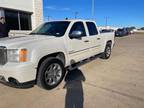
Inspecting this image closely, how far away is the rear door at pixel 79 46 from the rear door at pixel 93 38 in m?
0.34

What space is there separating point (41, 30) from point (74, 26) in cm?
118

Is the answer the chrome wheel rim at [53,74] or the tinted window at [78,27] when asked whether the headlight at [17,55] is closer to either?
the chrome wheel rim at [53,74]

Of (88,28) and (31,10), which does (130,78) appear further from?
(31,10)

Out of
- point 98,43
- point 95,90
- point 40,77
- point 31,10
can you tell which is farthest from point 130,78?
point 31,10

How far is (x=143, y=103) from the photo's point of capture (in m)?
3.77

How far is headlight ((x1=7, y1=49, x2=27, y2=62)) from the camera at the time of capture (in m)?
3.82

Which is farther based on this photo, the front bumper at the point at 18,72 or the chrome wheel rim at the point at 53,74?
the chrome wheel rim at the point at 53,74

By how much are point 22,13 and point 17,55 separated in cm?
908

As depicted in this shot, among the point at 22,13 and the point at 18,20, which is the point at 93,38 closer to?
the point at 18,20

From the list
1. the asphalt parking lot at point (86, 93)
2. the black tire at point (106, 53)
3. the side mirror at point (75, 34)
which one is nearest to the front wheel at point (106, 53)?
the black tire at point (106, 53)

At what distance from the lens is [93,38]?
21.3ft

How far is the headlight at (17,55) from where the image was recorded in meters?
3.82

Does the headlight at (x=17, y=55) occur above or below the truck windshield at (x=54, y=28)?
below

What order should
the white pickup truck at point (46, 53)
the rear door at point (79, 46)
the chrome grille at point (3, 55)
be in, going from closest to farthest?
1. the white pickup truck at point (46, 53)
2. the chrome grille at point (3, 55)
3. the rear door at point (79, 46)
